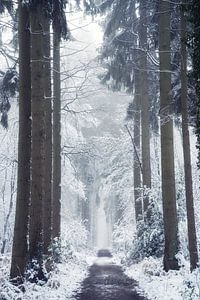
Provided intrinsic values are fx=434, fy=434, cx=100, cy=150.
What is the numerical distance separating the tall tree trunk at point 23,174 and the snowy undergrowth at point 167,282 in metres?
3.36

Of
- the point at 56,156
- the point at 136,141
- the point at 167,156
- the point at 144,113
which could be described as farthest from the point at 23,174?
the point at 136,141

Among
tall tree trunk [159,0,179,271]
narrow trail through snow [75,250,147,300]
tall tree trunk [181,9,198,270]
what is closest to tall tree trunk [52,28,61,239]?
narrow trail through snow [75,250,147,300]

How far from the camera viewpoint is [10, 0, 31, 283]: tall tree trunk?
1086 centimetres

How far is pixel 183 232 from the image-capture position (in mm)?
17156

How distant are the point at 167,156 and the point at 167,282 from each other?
458 centimetres

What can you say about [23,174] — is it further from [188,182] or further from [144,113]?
[144,113]

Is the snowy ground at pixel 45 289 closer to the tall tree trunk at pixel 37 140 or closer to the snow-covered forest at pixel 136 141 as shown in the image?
the snow-covered forest at pixel 136 141

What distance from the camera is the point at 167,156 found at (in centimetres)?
1499

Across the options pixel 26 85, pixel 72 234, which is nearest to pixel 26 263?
pixel 26 85

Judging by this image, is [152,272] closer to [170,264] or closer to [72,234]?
[170,264]

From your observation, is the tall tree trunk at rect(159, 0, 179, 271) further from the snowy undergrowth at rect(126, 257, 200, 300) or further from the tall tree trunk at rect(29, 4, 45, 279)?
the tall tree trunk at rect(29, 4, 45, 279)

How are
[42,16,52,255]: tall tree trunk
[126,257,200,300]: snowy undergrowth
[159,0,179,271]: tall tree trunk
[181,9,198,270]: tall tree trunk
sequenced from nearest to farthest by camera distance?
[126,257,200,300]: snowy undergrowth
[181,9,198,270]: tall tree trunk
[159,0,179,271]: tall tree trunk
[42,16,52,255]: tall tree trunk

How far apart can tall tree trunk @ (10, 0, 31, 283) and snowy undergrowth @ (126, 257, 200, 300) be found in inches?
132

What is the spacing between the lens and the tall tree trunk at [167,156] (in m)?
14.6
